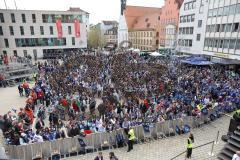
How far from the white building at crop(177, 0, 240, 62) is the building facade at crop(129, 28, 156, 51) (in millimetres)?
15406

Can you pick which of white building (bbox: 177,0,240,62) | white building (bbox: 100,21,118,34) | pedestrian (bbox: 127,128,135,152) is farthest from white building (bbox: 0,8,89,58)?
white building (bbox: 100,21,118,34)

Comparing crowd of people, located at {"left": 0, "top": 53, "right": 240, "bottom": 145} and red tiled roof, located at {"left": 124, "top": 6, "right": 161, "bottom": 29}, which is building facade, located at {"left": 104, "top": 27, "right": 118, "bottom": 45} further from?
crowd of people, located at {"left": 0, "top": 53, "right": 240, "bottom": 145}

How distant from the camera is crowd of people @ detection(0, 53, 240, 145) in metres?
12.3

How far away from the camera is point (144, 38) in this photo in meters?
66.8

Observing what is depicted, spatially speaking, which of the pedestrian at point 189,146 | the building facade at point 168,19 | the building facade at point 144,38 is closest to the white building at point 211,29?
the building facade at point 168,19

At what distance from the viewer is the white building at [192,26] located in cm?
3975

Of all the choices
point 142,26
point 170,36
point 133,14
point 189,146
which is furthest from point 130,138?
point 133,14

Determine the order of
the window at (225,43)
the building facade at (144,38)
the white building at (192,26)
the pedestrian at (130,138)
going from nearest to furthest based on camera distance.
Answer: the pedestrian at (130,138) < the window at (225,43) < the white building at (192,26) < the building facade at (144,38)

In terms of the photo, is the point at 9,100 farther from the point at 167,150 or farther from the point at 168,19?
the point at 168,19

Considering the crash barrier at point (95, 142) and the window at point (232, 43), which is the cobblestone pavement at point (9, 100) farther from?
the window at point (232, 43)

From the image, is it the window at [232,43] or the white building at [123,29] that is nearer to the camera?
the window at [232,43]

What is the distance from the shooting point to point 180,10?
46.8 m

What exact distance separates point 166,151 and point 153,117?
244cm

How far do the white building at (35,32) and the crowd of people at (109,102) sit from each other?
2478 cm
